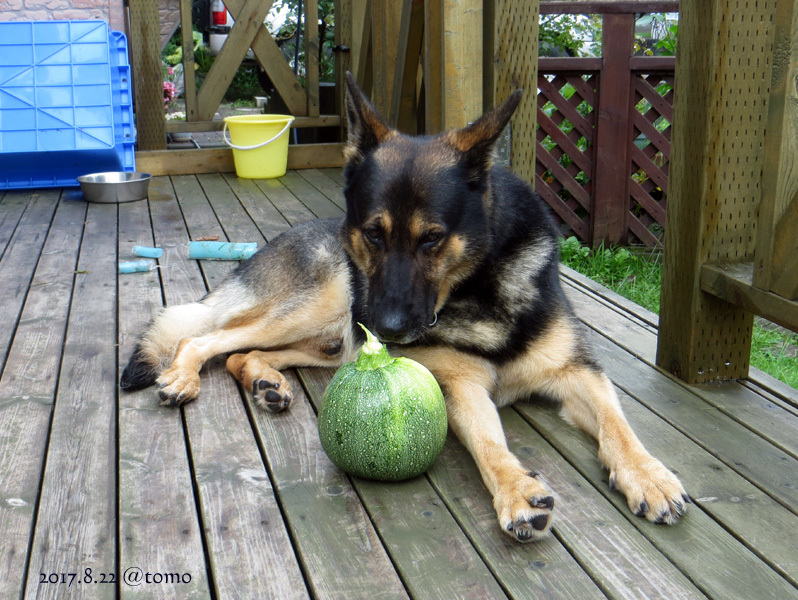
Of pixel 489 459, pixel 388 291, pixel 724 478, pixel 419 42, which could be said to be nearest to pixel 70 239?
pixel 419 42

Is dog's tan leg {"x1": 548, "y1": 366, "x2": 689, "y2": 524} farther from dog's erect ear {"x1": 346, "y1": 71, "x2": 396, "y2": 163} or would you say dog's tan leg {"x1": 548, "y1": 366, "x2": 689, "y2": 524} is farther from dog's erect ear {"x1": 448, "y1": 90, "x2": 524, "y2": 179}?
dog's erect ear {"x1": 346, "y1": 71, "x2": 396, "y2": 163}

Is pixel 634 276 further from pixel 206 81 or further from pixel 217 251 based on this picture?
pixel 206 81

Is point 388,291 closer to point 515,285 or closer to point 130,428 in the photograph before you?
point 515,285

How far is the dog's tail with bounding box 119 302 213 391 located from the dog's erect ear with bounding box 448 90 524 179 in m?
1.26

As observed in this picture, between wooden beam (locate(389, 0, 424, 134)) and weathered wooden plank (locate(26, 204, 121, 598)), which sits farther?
wooden beam (locate(389, 0, 424, 134))

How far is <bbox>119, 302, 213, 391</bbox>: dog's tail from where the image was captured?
2779 millimetres

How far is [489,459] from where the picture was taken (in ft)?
7.06

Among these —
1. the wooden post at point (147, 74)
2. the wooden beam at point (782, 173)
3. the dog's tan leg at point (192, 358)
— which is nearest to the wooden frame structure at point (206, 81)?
the wooden post at point (147, 74)

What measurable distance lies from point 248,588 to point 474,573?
1.67 feet

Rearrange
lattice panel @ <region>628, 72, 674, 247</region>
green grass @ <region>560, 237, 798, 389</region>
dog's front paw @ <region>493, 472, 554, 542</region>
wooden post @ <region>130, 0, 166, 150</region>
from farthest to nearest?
wooden post @ <region>130, 0, 166, 150</region>, lattice panel @ <region>628, 72, 674, 247</region>, green grass @ <region>560, 237, 798, 389</region>, dog's front paw @ <region>493, 472, 554, 542</region>

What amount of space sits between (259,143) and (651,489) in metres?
5.10

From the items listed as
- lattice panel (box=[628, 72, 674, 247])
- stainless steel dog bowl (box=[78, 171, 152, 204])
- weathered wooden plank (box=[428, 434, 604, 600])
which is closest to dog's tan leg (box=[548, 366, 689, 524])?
weathered wooden plank (box=[428, 434, 604, 600])

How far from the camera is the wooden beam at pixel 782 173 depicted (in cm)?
225

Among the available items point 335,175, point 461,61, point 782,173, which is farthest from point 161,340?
point 335,175
